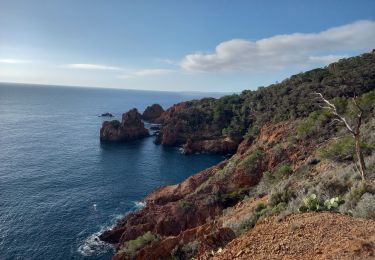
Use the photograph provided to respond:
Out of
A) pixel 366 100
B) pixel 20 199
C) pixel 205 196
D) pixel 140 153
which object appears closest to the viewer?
pixel 205 196

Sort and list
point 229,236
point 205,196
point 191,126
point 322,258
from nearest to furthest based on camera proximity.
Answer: point 322,258 → point 229,236 → point 205,196 → point 191,126

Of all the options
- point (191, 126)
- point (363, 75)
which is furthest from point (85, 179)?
point (363, 75)

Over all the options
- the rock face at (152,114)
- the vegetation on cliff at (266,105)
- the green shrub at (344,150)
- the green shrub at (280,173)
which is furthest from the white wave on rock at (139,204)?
the rock face at (152,114)

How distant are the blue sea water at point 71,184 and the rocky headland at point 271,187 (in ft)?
13.6

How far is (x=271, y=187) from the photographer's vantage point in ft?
120

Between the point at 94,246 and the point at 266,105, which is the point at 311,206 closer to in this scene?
the point at 94,246

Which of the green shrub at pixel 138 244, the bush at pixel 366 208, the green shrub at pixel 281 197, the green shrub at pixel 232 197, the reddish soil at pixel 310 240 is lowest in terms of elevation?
the green shrub at pixel 138 244

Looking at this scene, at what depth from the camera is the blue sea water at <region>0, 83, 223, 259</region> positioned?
40.6m

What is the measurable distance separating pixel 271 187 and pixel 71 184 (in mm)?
36512

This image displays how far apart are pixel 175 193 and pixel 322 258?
1635 inches

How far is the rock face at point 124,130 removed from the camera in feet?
326

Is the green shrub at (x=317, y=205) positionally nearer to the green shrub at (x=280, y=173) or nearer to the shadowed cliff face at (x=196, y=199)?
the shadowed cliff face at (x=196, y=199)

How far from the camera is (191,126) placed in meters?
99.8

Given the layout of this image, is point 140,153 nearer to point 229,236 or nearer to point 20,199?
point 20,199
